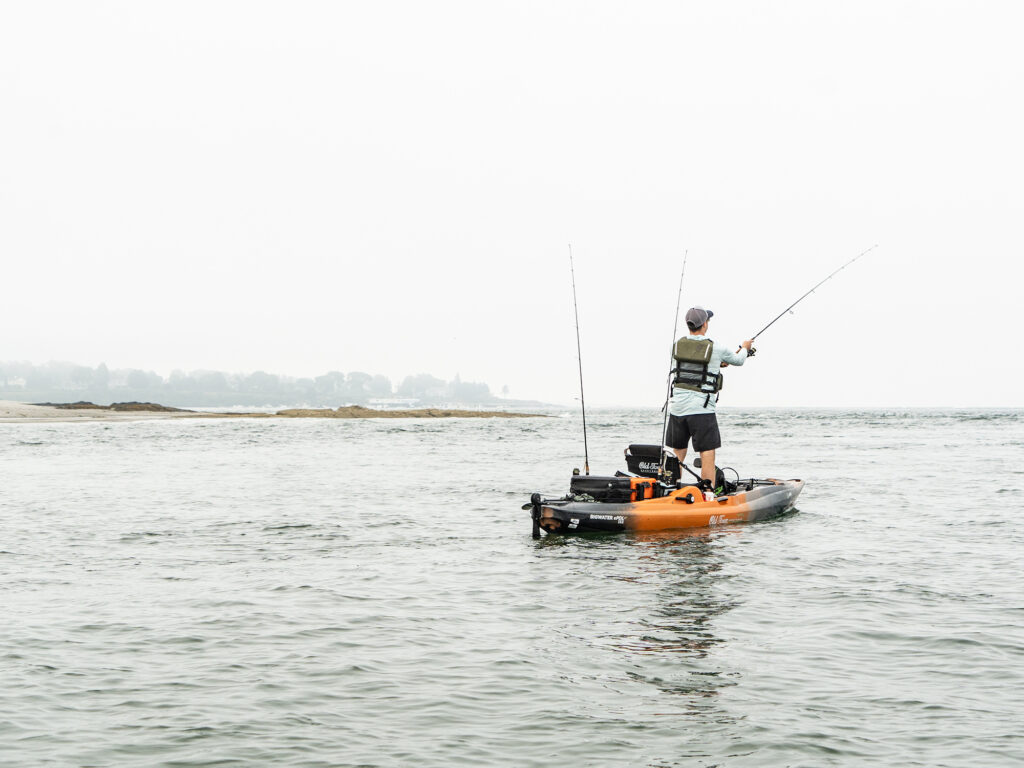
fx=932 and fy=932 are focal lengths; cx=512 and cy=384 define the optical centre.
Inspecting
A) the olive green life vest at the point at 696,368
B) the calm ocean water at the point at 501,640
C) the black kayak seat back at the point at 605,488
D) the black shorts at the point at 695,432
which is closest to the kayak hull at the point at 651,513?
the black kayak seat back at the point at 605,488

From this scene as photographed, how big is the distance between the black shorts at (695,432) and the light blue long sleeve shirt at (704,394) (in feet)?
0.30

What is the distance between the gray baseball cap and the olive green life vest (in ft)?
0.80

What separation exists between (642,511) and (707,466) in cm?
151

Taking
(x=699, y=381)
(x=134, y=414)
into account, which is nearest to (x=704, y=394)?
(x=699, y=381)

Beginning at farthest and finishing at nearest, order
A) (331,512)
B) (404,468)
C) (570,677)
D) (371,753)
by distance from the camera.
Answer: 1. (404,468)
2. (331,512)
3. (570,677)
4. (371,753)

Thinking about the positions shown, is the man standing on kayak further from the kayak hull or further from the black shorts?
the kayak hull

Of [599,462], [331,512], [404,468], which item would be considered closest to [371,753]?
[331,512]

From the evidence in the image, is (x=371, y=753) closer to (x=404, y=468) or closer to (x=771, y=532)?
(x=771, y=532)

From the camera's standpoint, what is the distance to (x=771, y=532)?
1384 cm

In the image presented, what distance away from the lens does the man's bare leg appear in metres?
13.7

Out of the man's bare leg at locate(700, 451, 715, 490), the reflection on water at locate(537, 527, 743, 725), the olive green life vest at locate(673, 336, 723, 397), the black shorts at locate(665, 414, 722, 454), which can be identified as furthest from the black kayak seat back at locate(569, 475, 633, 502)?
the olive green life vest at locate(673, 336, 723, 397)

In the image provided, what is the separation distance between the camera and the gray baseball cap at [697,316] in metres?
13.3

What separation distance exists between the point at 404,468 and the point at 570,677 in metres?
21.9

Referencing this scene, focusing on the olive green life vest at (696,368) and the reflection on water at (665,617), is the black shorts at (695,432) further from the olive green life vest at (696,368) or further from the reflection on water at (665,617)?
the reflection on water at (665,617)
